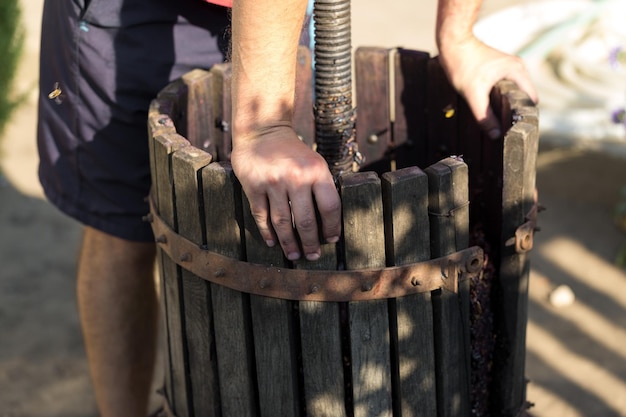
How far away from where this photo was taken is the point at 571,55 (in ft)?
16.5

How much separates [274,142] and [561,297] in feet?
7.49

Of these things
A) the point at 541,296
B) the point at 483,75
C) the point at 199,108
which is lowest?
the point at 541,296

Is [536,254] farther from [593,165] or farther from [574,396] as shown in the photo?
[574,396]

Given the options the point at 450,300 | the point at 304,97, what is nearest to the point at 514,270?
the point at 450,300

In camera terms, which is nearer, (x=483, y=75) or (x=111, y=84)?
(x=483, y=75)

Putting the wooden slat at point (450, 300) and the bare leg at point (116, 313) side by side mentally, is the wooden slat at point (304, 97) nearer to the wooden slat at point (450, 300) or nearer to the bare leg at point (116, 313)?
the bare leg at point (116, 313)

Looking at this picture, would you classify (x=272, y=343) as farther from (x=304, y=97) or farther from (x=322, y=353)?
(x=304, y=97)

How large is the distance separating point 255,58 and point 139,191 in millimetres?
893

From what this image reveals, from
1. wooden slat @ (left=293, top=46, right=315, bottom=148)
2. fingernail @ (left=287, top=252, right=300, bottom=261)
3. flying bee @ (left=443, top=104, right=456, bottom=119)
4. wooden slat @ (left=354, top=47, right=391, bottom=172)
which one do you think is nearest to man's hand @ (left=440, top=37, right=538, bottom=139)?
flying bee @ (left=443, top=104, right=456, bottom=119)

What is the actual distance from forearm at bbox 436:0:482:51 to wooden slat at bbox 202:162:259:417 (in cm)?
73

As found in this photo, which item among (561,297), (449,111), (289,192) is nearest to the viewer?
(289,192)

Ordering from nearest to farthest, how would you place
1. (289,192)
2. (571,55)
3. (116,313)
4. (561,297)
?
(289,192)
(116,313)
(561,297)
(571,55)

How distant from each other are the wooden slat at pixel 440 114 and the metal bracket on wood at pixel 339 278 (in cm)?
63

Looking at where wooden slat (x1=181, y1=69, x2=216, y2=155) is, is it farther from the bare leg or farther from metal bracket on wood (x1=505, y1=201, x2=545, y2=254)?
metal bracket on wood (x1=505, y1=201, x2=545, y2=254)
